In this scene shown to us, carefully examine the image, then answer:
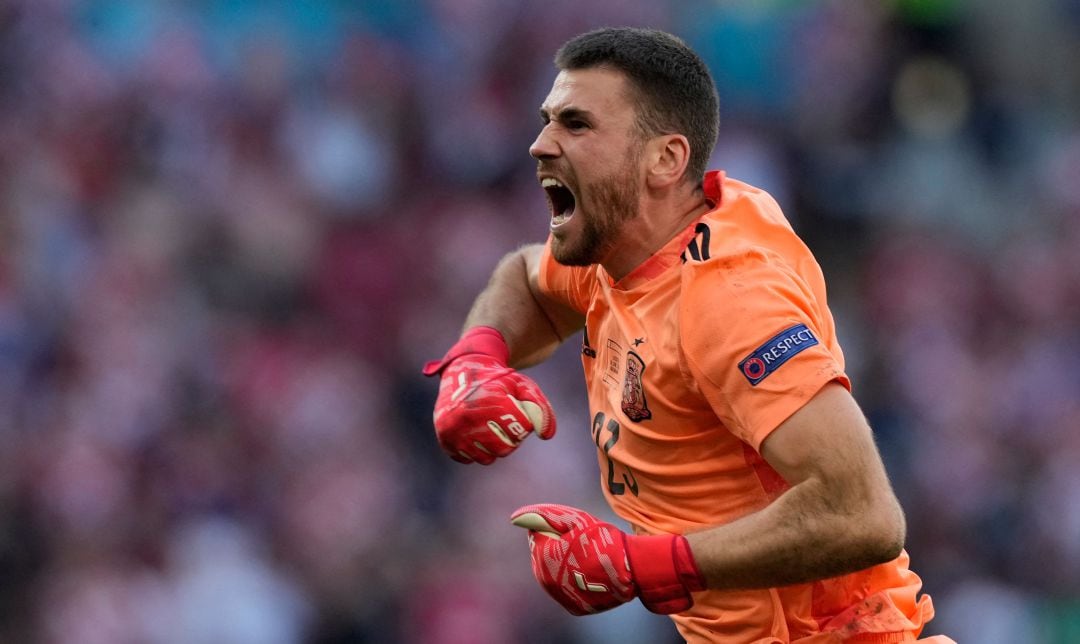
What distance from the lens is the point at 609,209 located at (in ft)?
12.4

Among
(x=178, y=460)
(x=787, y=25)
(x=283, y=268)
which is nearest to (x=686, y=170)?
(x=178, y=460)

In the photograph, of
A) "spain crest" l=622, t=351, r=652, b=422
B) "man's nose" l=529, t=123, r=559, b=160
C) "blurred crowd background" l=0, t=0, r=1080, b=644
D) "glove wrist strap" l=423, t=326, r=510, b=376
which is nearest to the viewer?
"spain crest" l=622, t=351, r=652, b=422

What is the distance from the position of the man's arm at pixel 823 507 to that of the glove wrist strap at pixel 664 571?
0.08 m

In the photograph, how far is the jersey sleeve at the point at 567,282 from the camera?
4297 millimetres

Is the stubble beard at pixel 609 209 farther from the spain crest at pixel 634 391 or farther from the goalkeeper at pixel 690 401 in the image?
the spain crest at pixel 634 391

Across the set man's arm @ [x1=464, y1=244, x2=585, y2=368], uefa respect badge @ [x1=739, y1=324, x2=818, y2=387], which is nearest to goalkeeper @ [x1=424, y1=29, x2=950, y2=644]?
uefa respect badge @ [x1=739, y1=324, x2=818, y2=387]

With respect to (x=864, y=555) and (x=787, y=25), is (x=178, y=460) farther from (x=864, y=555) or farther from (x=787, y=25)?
(x=864, y=555)

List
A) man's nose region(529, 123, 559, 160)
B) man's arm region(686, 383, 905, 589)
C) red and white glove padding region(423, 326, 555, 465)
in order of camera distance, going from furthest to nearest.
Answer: red and white glove padding region(423, 326, 555, 465)
man's nose region(529, 123, 559, 160)
man's arm region(686, 383, 905, 589)

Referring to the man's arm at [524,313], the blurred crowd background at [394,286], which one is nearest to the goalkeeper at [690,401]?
the man's arm at [524,313]

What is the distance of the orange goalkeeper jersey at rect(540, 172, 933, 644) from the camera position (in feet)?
10.9

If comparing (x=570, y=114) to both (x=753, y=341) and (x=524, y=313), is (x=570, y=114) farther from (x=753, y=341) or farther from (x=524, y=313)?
(x=524, y=313)

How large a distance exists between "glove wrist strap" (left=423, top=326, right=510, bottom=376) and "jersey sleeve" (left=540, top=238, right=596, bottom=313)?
197mm

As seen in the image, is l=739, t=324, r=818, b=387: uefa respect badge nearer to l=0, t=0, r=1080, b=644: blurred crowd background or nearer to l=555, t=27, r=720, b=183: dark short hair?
l=555, t=27, r=720, b=183: dark short hair

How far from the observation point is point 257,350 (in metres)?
8.89
